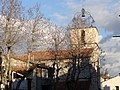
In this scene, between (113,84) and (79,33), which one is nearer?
(79,33)

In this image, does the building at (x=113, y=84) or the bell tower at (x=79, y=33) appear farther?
the building at (x=113, y=84)

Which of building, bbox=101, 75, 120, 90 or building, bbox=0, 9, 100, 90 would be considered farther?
building, bbox=101, 75, 120, 90

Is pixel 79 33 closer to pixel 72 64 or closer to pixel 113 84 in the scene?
pixel 72 64

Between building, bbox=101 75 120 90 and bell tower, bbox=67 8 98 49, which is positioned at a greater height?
bell tower, bbox=67 8 98 49

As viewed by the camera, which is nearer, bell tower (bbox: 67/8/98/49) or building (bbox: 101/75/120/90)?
bell tower (bbox: 67/8/98/49)

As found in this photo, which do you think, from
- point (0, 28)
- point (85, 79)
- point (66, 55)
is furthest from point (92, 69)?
point (0, 28)

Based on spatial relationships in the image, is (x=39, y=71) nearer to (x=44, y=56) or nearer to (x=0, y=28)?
(x=44, y=56)

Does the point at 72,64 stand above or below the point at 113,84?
above

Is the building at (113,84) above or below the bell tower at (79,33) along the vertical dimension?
below

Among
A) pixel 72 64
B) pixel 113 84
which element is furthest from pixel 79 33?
pixel 113 84

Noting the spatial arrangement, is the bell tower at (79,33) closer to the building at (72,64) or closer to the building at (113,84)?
the building at (72,64)

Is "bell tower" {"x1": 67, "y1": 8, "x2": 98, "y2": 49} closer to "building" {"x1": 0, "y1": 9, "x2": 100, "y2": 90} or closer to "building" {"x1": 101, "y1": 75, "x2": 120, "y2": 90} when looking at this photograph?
"building" {"x1": 0, "y1": 9, "x2": 100, "y2": 90}

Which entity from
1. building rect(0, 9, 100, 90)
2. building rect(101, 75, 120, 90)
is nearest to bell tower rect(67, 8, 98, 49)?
building rect(0, 9, 100, 90)

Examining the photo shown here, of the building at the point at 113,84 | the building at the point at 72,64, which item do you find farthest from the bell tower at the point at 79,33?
the building at the point at 113,84
